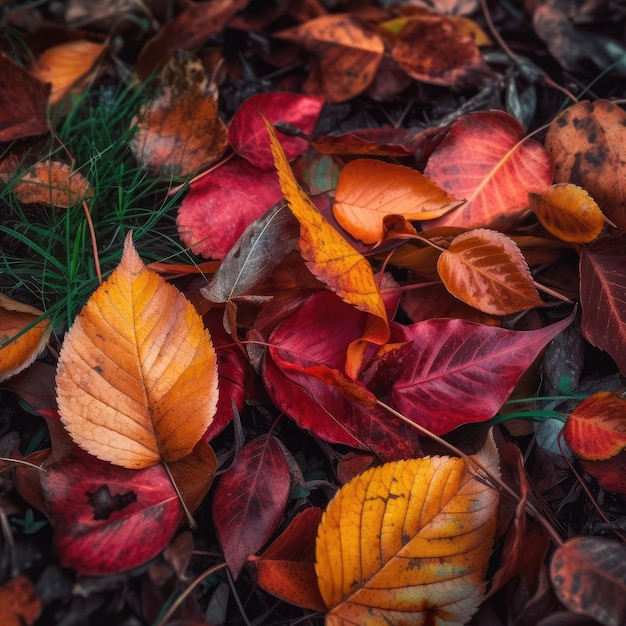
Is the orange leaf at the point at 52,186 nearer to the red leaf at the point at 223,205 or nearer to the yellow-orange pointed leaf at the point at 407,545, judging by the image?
the red leaf at the point at 223,205

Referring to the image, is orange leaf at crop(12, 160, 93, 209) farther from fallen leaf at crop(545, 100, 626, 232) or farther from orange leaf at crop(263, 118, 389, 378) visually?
fallen leaf at crop(545, 100, 626, 232)

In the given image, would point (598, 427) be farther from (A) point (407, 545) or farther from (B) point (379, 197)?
(B) point (379, 197)

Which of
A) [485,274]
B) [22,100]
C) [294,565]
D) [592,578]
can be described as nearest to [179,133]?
[22,100]

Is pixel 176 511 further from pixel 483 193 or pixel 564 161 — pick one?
pixel 564 161

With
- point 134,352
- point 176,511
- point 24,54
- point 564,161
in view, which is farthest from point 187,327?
point 24,54

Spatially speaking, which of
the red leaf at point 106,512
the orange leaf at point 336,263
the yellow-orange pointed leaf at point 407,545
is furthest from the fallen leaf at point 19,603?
the orange leaf at point 336,263

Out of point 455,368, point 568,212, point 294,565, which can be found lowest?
point 294,565

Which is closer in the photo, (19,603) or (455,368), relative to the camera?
(19,603)

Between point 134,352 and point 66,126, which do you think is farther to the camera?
point 66,126
